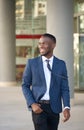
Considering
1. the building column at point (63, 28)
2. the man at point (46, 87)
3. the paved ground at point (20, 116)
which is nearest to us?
the man at point (46, 87)

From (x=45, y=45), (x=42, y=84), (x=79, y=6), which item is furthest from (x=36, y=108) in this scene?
(x=79, y=6)

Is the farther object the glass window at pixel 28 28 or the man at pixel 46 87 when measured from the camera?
the glass window at pixel 28 28

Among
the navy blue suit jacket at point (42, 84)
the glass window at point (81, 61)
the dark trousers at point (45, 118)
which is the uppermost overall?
the navy blue suit jacket at point (42, 84)

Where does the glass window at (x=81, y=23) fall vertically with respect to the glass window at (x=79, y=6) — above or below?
below

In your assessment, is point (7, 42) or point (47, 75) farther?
point (7, 42)

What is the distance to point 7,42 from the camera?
27844 millimetres

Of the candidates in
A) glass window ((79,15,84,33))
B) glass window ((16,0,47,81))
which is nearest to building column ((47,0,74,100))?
glass window ((79,15,84,33))

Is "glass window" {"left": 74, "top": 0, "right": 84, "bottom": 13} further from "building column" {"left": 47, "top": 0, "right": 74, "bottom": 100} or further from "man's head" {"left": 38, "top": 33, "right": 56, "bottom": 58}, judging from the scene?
"man's head" {"left": 38, "top": 33, "right": 56, "bottom": 58}

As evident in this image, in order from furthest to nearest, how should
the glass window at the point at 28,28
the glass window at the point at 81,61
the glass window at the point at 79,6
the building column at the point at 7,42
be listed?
1. the glass window at the point at 28,28
2. the building column at the point at 7,42
3. the glass window at the point at 79,6
4. the glass window at the point at 81,61

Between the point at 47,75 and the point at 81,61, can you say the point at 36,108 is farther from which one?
the point at 81,61

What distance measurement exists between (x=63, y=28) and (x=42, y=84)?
10.8 meters

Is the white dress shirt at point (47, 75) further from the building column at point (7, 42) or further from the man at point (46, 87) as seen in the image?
the building column at point (7, 42)

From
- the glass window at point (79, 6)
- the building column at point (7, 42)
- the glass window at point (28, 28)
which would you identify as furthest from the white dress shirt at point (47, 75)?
the glass window at point (28, 28)

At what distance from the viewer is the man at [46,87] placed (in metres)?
6.11
